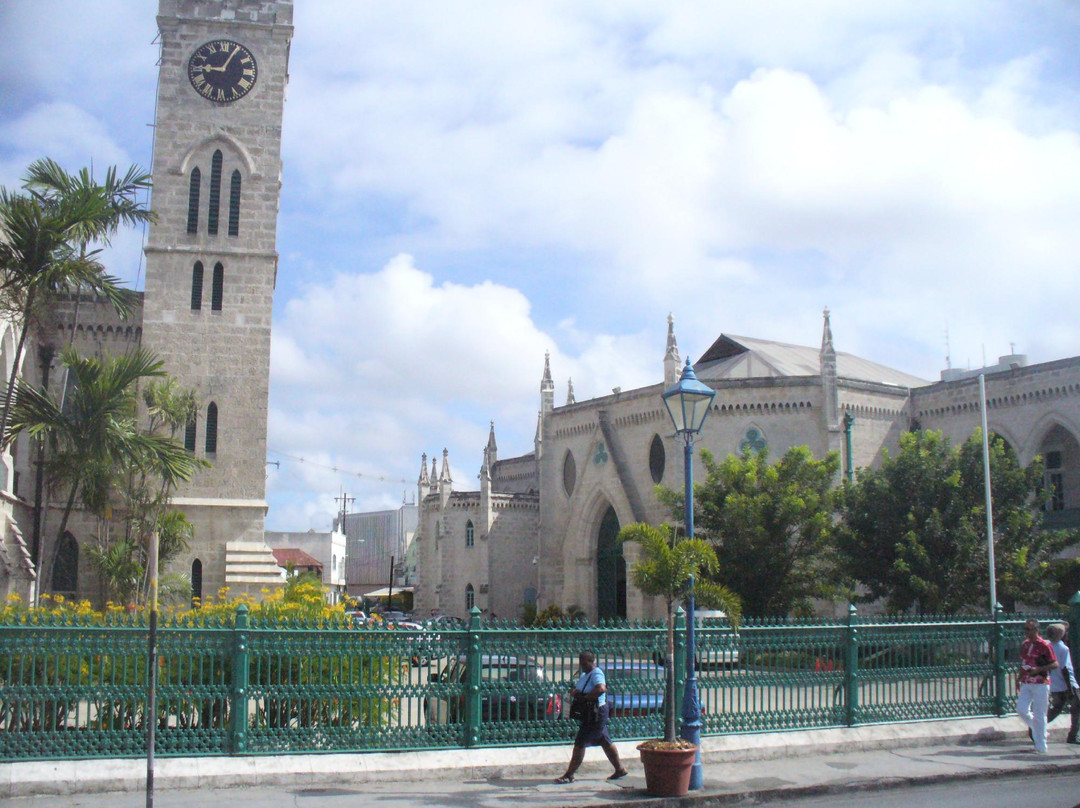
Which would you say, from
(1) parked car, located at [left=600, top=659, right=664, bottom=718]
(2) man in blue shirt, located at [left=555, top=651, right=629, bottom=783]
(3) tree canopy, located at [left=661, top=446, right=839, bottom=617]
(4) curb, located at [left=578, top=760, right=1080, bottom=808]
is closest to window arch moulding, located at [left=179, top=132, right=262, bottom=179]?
(3) tree canopy, located at [left=661, top=446, right=839, bottom=617]

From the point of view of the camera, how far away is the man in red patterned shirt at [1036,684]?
12359mm

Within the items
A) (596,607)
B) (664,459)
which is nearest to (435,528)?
(596,607)

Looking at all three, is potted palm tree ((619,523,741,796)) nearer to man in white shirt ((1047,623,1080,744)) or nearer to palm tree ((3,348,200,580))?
man in white shirt ((1047,623,1080,744))

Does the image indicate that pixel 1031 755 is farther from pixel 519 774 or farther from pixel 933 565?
pixel 933 565

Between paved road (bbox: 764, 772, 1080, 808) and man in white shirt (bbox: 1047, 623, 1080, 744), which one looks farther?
man in white shirt (bbox: 1047, 623, 1080, 744)

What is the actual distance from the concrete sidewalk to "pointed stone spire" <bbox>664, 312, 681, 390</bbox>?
89.4 feet

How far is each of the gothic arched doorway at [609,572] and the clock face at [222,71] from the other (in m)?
24.7

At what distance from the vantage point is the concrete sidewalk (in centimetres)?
947

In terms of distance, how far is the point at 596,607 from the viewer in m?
44.6

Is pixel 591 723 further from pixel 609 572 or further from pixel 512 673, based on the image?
pixel 609 572

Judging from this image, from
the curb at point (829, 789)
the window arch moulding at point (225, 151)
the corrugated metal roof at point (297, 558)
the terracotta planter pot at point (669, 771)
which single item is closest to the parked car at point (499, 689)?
the terracotta planter pot at point (669, 771)

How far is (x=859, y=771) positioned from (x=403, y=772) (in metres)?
5.22

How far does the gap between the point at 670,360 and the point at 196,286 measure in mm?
20131

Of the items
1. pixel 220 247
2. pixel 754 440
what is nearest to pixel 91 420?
pixel 220 247
